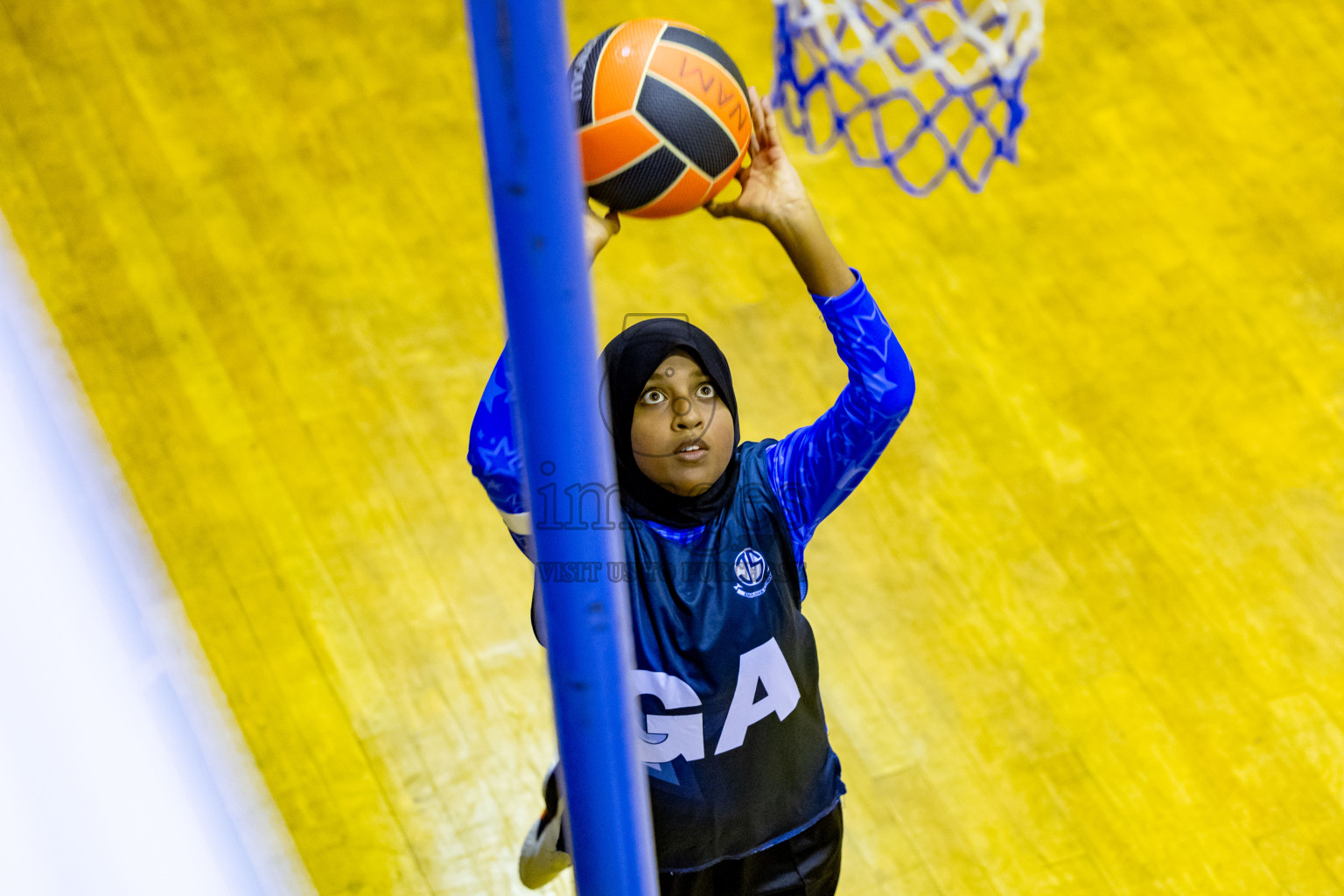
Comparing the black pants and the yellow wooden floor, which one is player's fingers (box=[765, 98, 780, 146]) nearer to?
the black pants

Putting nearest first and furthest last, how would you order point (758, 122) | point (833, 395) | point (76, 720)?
point (76, 720), point (758, 122), point (833, 395)

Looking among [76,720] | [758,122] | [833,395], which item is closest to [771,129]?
[758,122]

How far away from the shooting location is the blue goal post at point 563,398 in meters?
0.97

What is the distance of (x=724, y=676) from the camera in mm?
1618

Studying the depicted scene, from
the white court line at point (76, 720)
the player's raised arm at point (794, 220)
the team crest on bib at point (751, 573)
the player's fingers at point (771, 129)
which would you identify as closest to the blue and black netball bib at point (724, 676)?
the team crest on bib at point (751, 573)

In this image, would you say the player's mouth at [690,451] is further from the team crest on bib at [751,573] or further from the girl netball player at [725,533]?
the team crest on bib at [751,573]

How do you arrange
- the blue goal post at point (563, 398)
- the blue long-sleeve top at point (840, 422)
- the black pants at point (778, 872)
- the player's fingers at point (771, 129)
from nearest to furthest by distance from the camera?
1. the blue goal post at point (563, 398)
2. the blue long-sleeve top at point (840, 422)
3. the player's fingers at point (771, 129)
4. the black pants at point (778, 872)

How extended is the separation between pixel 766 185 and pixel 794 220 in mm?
68

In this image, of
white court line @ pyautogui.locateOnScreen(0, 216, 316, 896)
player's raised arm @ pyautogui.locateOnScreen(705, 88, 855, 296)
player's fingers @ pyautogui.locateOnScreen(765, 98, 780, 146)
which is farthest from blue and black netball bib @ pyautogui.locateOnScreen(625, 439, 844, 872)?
white court line @ pyautogui.locateOnScreen(0, 216, 316, 896)

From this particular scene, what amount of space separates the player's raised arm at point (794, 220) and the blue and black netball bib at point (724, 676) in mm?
288

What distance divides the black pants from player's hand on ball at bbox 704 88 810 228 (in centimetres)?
86

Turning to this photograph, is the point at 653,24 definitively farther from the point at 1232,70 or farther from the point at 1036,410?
the point at 1232,70

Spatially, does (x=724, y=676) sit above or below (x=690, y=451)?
below

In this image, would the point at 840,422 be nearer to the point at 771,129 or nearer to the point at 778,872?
the point at 771,129
